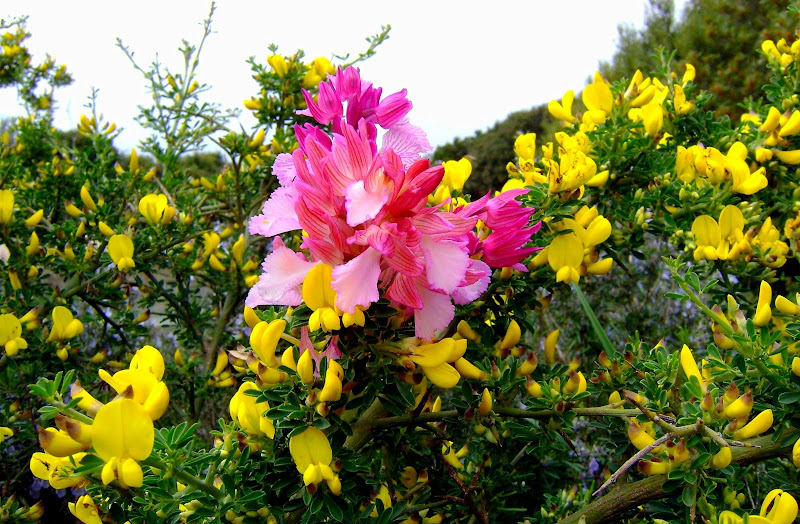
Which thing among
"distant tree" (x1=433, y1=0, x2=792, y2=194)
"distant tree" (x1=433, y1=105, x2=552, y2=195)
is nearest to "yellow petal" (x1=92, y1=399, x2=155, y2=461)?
"distant tree" (x1=433, y1=0, x2=792, y2=194)

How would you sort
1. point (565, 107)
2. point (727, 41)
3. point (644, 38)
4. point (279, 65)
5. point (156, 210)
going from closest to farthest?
point (565, 107) < point (156, 210) < point (279, 65) < point (727, 41) < point (644, 38)

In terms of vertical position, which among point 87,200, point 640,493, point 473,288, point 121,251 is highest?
point 87,200

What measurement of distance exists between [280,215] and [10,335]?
3.02 feet

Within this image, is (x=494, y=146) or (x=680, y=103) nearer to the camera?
(x=680, y=103)

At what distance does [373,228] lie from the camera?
605 mm

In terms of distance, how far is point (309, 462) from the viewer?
0.68 meters

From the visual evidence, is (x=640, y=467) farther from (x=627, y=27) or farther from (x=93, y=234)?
(x=627, y=27)

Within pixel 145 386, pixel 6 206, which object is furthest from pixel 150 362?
pixel 6 206

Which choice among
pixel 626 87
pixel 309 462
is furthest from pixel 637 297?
pixel 309 462

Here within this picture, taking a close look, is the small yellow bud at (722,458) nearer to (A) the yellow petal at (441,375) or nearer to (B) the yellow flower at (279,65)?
(A) the yellow petal at (441,375)

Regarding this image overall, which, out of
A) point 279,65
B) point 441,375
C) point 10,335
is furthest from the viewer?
point 279,65

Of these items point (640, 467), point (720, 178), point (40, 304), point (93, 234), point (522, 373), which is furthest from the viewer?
point (93, 234)

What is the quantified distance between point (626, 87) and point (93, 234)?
153 centimetres

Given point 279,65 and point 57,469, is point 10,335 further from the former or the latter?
point 279,65
